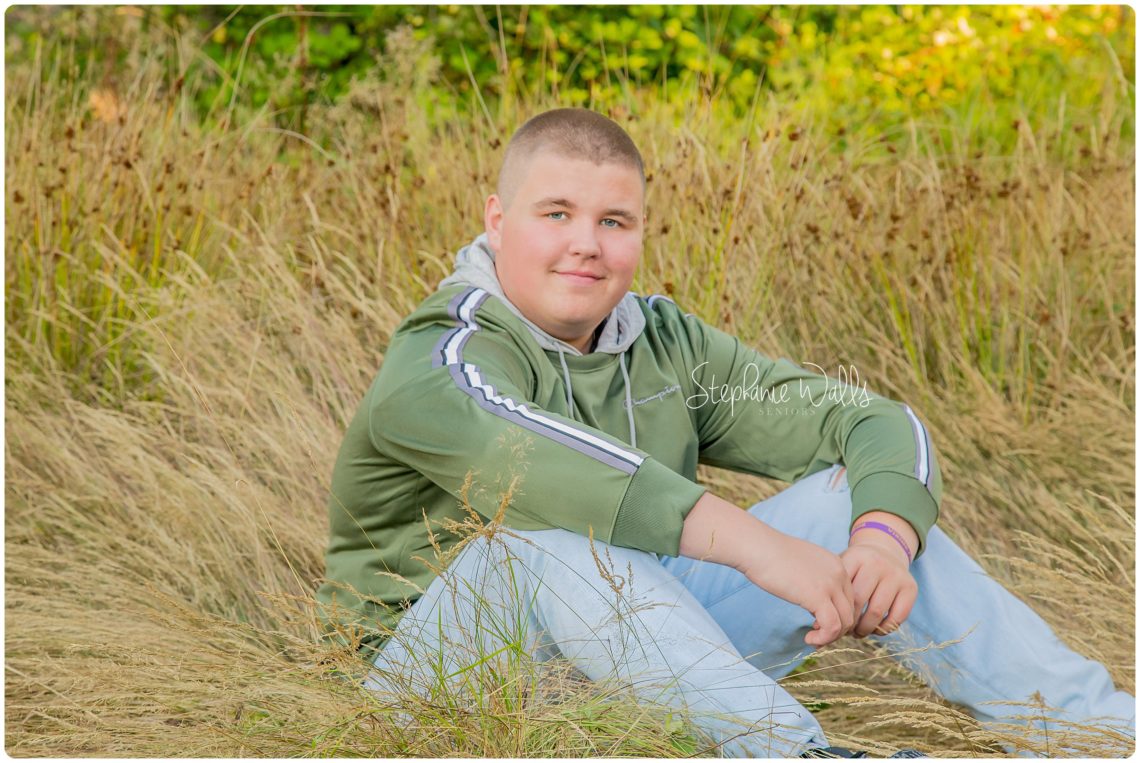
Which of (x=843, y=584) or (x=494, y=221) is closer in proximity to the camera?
(x=843, y=584)

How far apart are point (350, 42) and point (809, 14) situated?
2.82 m

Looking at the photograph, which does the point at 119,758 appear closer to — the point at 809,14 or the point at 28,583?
the point at 28,583

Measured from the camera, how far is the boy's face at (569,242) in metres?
2.63

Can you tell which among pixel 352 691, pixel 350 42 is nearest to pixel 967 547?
pixel 352 691

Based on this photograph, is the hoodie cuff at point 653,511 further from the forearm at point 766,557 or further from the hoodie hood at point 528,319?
the hoodie hood at point 528,319

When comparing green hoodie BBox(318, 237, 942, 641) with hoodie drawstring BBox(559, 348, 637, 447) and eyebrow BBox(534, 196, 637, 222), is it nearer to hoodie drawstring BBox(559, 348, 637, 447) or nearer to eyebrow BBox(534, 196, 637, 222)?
hoodie drawstring BBox(559, 348, 637, 447)

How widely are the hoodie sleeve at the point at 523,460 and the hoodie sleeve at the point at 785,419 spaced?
2.06 ft

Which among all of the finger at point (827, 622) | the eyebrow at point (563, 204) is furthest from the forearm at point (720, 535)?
the eyebrow at point (563, 204)

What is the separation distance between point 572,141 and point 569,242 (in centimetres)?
23

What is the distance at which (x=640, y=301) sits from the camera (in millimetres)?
2984

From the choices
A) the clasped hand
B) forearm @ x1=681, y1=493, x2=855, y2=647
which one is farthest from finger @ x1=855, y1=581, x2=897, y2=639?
forearm @ x1=681, y1=493, x2=855, y2=647

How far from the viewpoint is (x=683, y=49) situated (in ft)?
23.7
